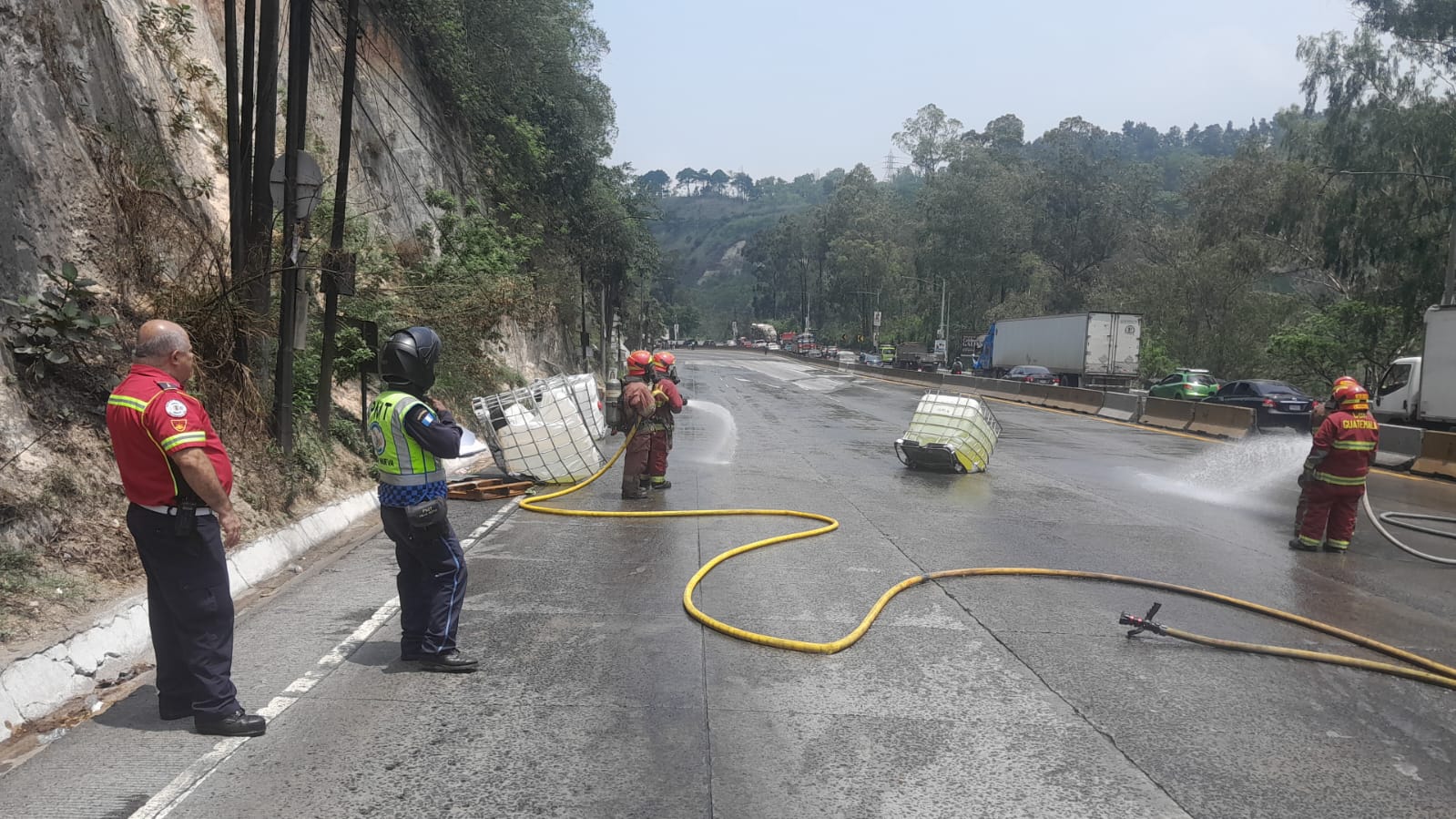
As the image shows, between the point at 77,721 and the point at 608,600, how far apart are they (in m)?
3.13

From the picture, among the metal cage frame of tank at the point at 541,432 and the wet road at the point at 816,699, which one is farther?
the metal cage frame of tank at the point at 541,432

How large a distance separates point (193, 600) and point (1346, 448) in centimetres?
924

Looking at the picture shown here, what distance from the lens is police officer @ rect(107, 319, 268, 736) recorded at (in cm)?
414

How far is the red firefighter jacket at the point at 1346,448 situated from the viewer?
9.03 metres

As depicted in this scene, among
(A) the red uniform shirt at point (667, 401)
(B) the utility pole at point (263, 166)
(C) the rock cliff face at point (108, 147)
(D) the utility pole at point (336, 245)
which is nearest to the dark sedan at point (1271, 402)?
(A) the red uniform shirt at point (667, 401)

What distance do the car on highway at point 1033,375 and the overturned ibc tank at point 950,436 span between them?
1261 inches

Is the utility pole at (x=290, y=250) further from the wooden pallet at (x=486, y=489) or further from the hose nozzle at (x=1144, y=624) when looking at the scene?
the hose nozzle at (x=1144, y=624)

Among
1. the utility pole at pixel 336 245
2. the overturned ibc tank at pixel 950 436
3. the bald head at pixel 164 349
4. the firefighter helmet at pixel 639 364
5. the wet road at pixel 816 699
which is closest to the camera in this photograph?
the wet road at pixel 816 699

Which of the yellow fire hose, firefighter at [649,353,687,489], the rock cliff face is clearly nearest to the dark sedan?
firefighter at [649,353,687,489]

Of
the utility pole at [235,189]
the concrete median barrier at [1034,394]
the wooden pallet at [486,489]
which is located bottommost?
the concrete median barrier at [1034,394]

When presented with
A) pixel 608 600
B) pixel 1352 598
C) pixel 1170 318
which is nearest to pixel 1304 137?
pixel 1170 318

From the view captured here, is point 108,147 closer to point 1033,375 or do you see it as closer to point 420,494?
point 420,494

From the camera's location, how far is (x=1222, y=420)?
2280 cm

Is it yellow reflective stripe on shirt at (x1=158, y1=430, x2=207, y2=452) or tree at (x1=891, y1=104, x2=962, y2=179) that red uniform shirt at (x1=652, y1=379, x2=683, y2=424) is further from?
tree at (x1=891, y1=104, x2=962, y2=179)
